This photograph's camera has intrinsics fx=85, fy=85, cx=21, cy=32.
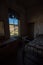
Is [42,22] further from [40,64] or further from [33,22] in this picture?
[40,64]

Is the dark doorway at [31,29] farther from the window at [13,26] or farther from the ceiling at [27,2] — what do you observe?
the ceiling at [27,2]

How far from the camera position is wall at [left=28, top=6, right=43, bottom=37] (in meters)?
8.27

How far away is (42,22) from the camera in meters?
8.37

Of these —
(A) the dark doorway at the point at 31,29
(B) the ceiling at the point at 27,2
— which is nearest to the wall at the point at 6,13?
(B) the ceiling at the point at 27,2

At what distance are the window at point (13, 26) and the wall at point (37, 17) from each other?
1781 millimetres

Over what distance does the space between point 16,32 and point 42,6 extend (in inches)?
136

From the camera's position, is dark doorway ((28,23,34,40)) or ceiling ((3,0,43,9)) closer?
ceiling ((3,0,43,9))

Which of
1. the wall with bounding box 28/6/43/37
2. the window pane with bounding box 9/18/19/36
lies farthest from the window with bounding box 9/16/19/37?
the wall with bounding box 28/6/43/37

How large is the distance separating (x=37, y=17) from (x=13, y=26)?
105 inches

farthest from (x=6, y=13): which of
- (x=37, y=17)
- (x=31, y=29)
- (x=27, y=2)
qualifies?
(x=31, y=29)

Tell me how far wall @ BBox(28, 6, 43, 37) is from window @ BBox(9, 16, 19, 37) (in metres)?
1.78

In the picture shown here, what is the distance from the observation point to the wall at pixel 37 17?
8266mm

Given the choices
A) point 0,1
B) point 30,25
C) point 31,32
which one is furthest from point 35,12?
point 0,1

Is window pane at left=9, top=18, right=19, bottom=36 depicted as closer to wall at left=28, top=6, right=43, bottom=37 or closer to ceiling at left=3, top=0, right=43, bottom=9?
ceiling at left=3, top=0, right=43, bottom=9
